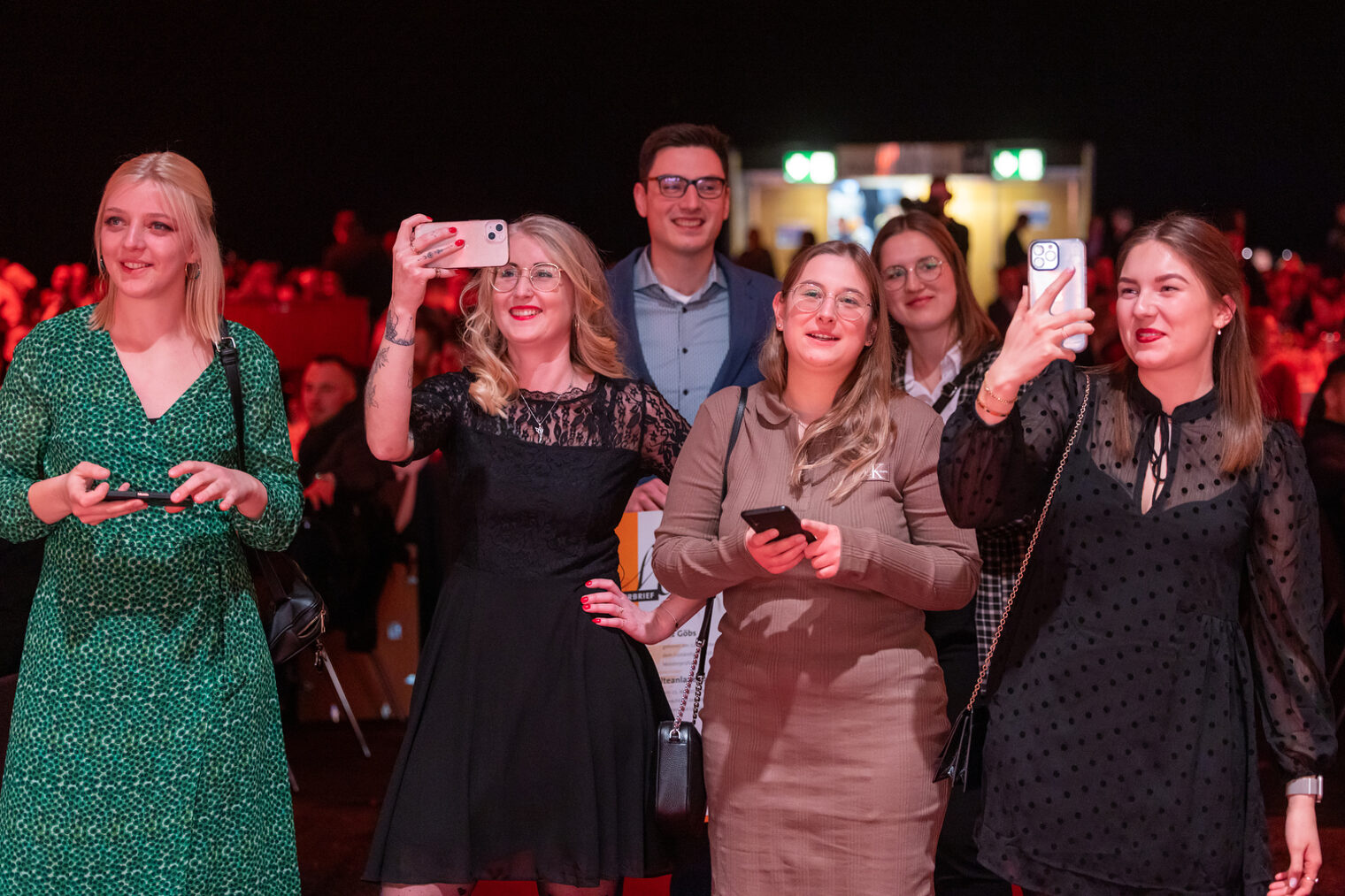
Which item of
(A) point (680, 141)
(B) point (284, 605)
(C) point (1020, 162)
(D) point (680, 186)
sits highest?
(C) point (1020, 162)

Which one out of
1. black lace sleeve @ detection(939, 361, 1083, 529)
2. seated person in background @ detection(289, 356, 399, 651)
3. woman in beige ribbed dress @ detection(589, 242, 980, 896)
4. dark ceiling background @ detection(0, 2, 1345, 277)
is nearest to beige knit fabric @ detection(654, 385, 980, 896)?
woman in beige ribbed dress @ detection(589, 242, 980, 896)

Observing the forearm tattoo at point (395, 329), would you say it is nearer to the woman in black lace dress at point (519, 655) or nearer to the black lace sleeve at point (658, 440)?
the woman in black lace dress at point (519, 655)

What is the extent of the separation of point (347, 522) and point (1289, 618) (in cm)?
367

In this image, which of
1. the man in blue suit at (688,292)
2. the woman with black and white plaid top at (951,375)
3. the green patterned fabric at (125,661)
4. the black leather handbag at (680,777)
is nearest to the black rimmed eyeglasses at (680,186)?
the man in blue suit at (688,292)

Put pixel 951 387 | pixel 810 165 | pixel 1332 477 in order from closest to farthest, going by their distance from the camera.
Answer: pixel 951 387 → pixel 1332 477 → pixel 810 165

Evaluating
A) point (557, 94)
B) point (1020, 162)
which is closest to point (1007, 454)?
point (557, 94)

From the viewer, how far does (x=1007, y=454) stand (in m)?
2.02

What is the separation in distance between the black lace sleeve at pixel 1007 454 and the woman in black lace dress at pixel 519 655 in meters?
0.72

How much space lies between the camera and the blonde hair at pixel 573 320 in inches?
104

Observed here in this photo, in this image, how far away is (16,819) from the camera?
2207mm

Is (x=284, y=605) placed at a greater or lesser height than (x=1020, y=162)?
lesser

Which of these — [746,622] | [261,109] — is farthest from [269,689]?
[261,109]

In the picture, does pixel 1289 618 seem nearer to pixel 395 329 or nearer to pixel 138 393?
pixel 395 329

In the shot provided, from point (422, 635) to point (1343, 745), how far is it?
3888 mm
